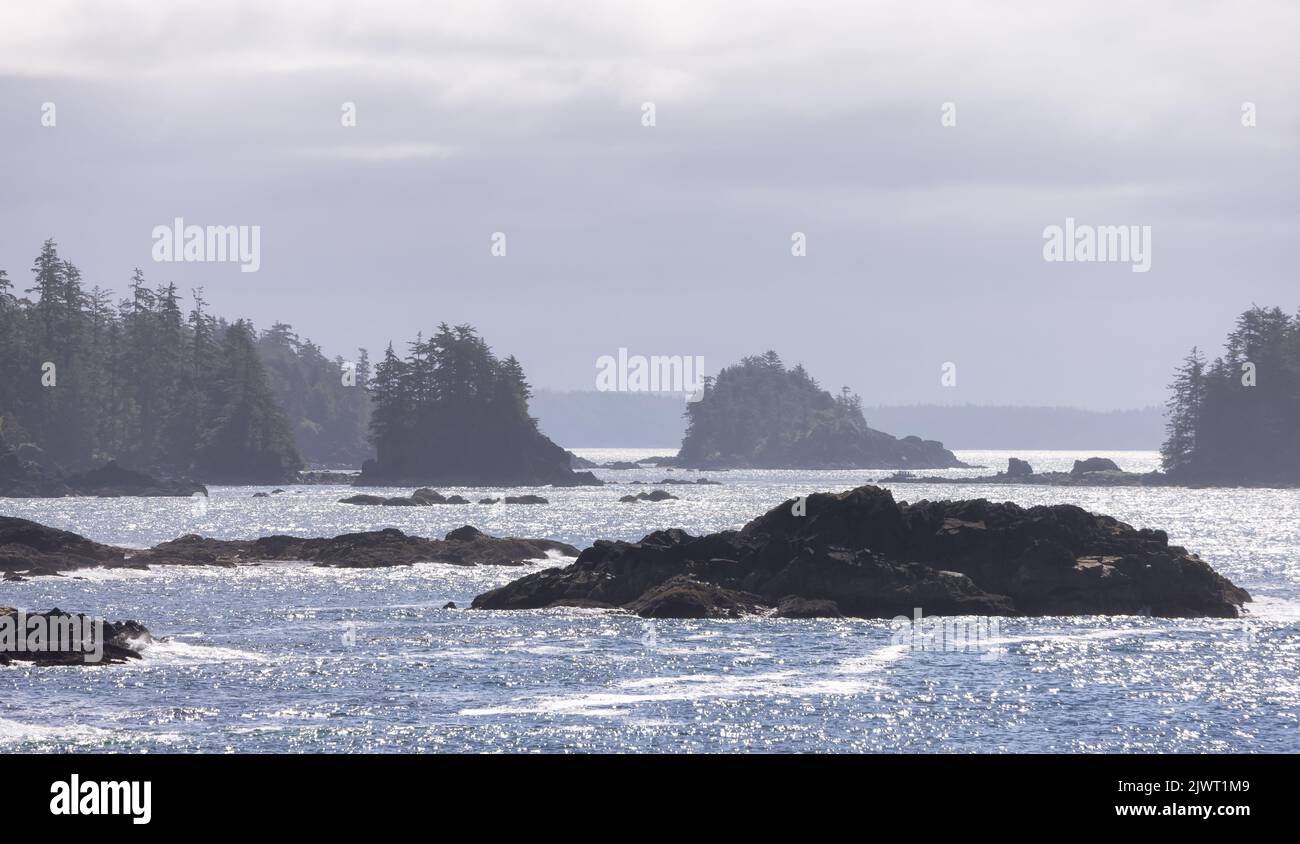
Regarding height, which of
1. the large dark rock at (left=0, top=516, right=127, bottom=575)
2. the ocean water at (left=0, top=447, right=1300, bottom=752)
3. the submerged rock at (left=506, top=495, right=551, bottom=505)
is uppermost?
the large dark rock at (left=0, top=516, right=127, bottom=575)

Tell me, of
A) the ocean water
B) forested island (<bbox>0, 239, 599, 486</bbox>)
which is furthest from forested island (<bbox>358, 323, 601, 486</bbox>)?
the ocean water

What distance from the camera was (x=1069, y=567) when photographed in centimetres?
5659

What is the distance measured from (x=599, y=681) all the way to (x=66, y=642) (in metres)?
15.4

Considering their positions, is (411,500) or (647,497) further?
(647,497)

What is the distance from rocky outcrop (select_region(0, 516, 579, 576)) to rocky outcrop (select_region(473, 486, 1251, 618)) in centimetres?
1951

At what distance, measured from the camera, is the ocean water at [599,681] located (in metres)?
32.6

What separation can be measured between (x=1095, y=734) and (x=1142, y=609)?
2400 centimetres

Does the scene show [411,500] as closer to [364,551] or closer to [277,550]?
[277,550]

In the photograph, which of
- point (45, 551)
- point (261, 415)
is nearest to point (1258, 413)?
point (261, 415)

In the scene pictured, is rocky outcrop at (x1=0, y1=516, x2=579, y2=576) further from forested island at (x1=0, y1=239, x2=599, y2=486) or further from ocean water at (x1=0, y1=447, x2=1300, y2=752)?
forested island at (x1=0, y1=239, x2=599, y2=486)

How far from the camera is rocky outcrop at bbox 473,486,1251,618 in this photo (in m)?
55.0

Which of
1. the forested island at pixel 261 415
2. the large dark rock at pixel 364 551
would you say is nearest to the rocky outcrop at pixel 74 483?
the forested island at pixel 261 415

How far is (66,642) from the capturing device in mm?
42656

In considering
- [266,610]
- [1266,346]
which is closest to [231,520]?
[266,610]
